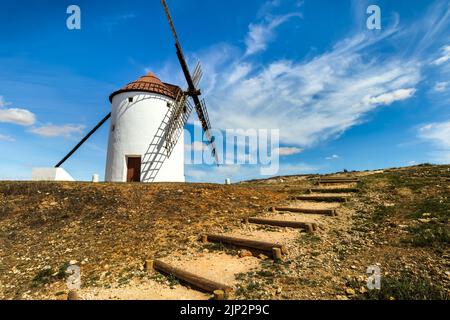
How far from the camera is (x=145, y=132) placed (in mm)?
22812

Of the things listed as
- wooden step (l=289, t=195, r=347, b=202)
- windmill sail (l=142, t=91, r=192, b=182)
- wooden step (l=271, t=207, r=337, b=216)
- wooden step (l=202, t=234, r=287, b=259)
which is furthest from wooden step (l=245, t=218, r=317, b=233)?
windmill sail (l=142, t=91, r=192, b=182)

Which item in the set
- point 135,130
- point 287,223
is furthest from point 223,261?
point 135,130

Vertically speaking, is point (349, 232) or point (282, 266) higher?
point (349, 232)

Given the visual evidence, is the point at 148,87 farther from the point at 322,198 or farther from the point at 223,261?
the point at 223,261

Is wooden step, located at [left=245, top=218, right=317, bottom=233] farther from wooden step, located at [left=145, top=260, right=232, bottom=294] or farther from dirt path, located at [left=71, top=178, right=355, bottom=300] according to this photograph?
wooden step, located at [left=145, top=260, right=232, bottom=294]

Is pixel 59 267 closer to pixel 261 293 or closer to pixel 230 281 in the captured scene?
pixel 230 281

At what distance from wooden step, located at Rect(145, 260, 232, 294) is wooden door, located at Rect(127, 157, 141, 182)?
16523 millimetres

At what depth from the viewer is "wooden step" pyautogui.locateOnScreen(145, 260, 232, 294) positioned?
5.52m

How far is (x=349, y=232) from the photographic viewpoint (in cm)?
845

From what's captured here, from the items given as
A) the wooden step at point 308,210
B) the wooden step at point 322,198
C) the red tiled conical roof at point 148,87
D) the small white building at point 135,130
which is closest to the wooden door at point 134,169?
the small white building at point 135,130

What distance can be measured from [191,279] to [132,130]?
1919 cm
